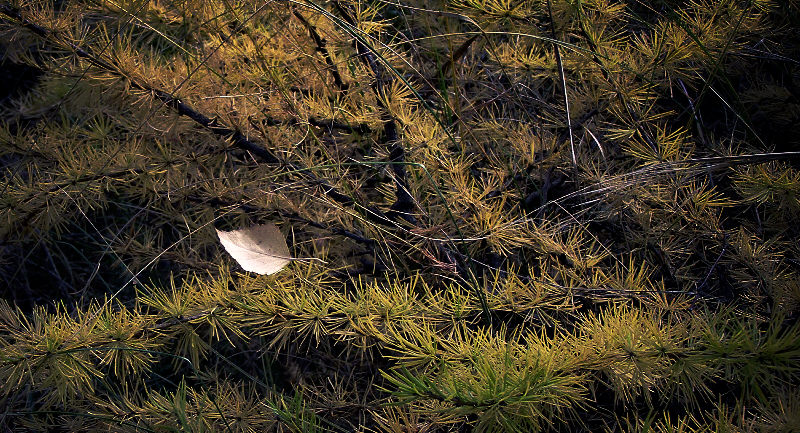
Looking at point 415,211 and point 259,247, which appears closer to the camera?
point 259,247

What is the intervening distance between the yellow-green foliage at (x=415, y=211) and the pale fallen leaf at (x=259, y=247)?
0.03m

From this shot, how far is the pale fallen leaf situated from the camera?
2.36 ft

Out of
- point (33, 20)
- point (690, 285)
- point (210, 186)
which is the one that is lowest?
point (690, 285)

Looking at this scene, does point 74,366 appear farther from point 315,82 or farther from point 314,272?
point 315,82

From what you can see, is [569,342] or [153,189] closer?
[569,342]

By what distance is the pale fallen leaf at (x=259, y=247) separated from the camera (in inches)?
28.3

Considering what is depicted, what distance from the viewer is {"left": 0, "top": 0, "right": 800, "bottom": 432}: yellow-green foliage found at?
2.16 feet

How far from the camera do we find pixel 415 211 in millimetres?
900

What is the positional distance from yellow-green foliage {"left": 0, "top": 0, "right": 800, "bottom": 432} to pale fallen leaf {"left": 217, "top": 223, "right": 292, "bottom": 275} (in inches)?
1.0

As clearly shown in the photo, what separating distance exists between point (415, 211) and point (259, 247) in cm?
25

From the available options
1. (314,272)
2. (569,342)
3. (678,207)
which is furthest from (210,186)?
(678,207)

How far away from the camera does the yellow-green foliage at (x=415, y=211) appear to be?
2.16 feet

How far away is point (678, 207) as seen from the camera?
2.73 ft

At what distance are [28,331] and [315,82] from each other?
533 mm
